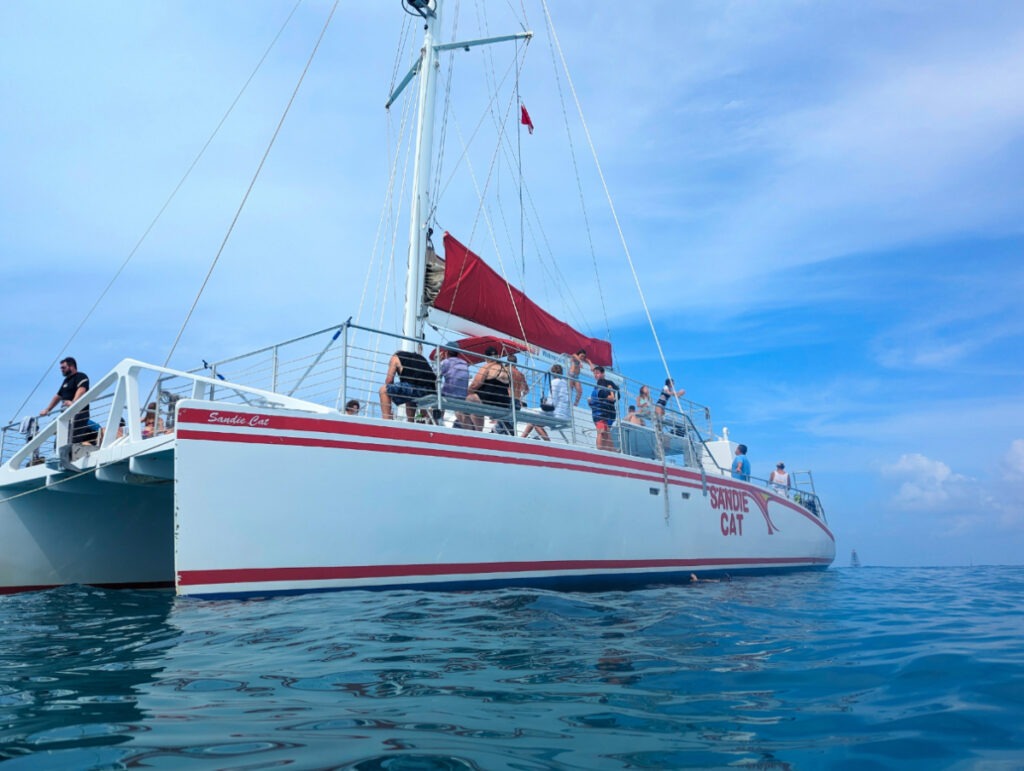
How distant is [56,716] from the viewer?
101 inches

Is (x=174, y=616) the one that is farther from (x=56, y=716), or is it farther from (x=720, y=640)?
(x=720, y=640)

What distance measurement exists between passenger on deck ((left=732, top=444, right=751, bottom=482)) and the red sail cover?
3.65 meters

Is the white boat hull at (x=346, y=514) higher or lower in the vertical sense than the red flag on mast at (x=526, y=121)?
lower

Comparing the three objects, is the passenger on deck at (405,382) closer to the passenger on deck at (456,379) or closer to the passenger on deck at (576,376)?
the passenger on deck at (456,379)

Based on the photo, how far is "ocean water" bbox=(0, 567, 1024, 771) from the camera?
2.17 meters

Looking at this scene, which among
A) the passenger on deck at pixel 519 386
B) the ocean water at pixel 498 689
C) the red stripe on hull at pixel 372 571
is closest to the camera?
the ocean water at pixel 498 689

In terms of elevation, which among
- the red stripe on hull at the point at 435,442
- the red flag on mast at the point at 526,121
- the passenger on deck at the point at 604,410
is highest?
the red flag on mast at the point at 526,121

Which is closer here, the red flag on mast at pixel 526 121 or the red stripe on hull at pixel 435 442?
the red stripe on hull at pixel 435 442

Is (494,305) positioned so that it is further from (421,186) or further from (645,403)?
(645,403)

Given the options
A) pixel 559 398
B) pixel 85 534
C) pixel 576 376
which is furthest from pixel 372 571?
pixel 576 376

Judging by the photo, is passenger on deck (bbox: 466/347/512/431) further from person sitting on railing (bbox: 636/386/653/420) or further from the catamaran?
person sitting on railing (bbox: 636/386/653/420)

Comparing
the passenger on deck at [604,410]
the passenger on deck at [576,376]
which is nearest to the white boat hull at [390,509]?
the passenger on deck at [604,410]

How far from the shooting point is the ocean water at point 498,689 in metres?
2.17

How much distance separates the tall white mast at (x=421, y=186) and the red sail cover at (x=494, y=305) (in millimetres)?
498
